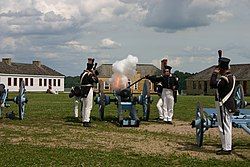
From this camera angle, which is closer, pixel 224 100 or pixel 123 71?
pixel 224 100

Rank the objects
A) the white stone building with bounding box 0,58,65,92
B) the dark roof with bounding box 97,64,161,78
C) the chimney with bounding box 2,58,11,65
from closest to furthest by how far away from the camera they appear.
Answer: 1. the white stone building with bounding box 0,58,65,92
2. the dark roof with bounding box 97,64,161,78
3. the chimney with bounding box 2,58,11,65

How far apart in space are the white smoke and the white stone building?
6346 cm

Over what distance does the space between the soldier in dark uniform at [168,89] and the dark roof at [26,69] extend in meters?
66.1

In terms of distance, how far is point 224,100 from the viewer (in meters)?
9.59

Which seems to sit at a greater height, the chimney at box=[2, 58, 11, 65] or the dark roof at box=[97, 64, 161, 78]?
the chimney at box=[2, 58, 11, 65]

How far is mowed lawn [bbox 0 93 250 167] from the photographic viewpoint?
8.71 meters

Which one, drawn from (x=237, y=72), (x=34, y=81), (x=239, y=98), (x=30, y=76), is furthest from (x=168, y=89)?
(x=34, y=81)

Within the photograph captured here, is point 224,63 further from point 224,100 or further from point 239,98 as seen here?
point 239,98

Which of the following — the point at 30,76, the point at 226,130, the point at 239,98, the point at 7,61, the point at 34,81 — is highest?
the point at 7,61

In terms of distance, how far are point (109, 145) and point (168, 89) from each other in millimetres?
5803

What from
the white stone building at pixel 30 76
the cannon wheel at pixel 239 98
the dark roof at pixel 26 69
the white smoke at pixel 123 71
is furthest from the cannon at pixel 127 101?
the dark roof at pixel 26 69

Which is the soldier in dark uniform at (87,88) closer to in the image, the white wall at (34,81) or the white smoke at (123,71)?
the white smoke at (123,71)

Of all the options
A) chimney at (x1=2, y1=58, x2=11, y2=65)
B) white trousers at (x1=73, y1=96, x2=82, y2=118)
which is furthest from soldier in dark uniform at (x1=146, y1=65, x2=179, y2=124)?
chimney at (x1=2, y1=58, x2=11, y2=65)

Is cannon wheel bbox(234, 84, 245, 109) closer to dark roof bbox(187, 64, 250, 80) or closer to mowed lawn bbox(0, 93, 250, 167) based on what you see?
mowed lawn bbox(0, 93, 250, 167)
